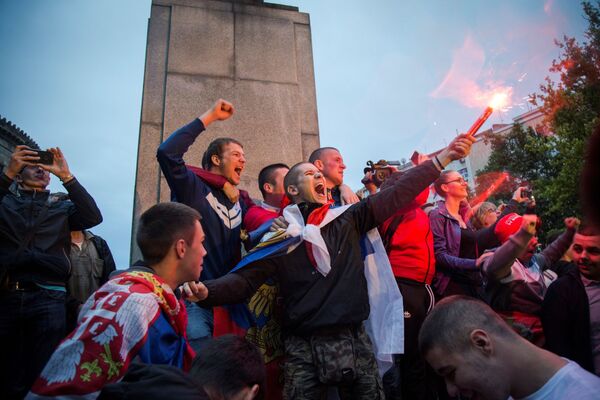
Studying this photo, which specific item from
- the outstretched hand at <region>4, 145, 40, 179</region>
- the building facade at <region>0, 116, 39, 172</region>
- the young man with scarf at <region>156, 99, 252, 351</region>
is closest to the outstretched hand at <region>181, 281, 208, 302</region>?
the young man with scarf at <region>156, 99, 252, 351</region>

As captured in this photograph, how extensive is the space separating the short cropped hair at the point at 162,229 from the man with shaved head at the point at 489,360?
1397mm

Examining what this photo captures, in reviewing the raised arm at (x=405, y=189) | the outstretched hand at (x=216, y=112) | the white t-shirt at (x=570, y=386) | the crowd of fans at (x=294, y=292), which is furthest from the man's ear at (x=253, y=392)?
the outstretched hand at (x=216, y=112)

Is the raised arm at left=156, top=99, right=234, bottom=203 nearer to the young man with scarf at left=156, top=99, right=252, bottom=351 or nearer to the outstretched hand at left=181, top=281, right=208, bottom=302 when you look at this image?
the young man with scarf at left=156, top=99, right=252, bottom=351

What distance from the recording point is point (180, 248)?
2.43 m

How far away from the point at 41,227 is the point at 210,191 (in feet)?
4.90

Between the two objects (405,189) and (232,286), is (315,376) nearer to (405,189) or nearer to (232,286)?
(232,286)

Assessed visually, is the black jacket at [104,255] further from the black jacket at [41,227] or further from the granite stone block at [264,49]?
the granite stone block at [264,49]

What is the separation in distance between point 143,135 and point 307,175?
254 centimetres

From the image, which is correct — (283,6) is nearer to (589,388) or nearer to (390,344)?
(390,344)

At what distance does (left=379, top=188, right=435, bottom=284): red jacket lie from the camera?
362 cm

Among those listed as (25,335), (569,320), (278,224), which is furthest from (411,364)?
(25,335)

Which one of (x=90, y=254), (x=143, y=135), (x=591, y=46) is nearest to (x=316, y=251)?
(x=90, y=254)

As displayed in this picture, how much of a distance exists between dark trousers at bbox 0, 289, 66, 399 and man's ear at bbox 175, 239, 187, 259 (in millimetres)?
1748

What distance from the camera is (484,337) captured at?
1.99 meters
